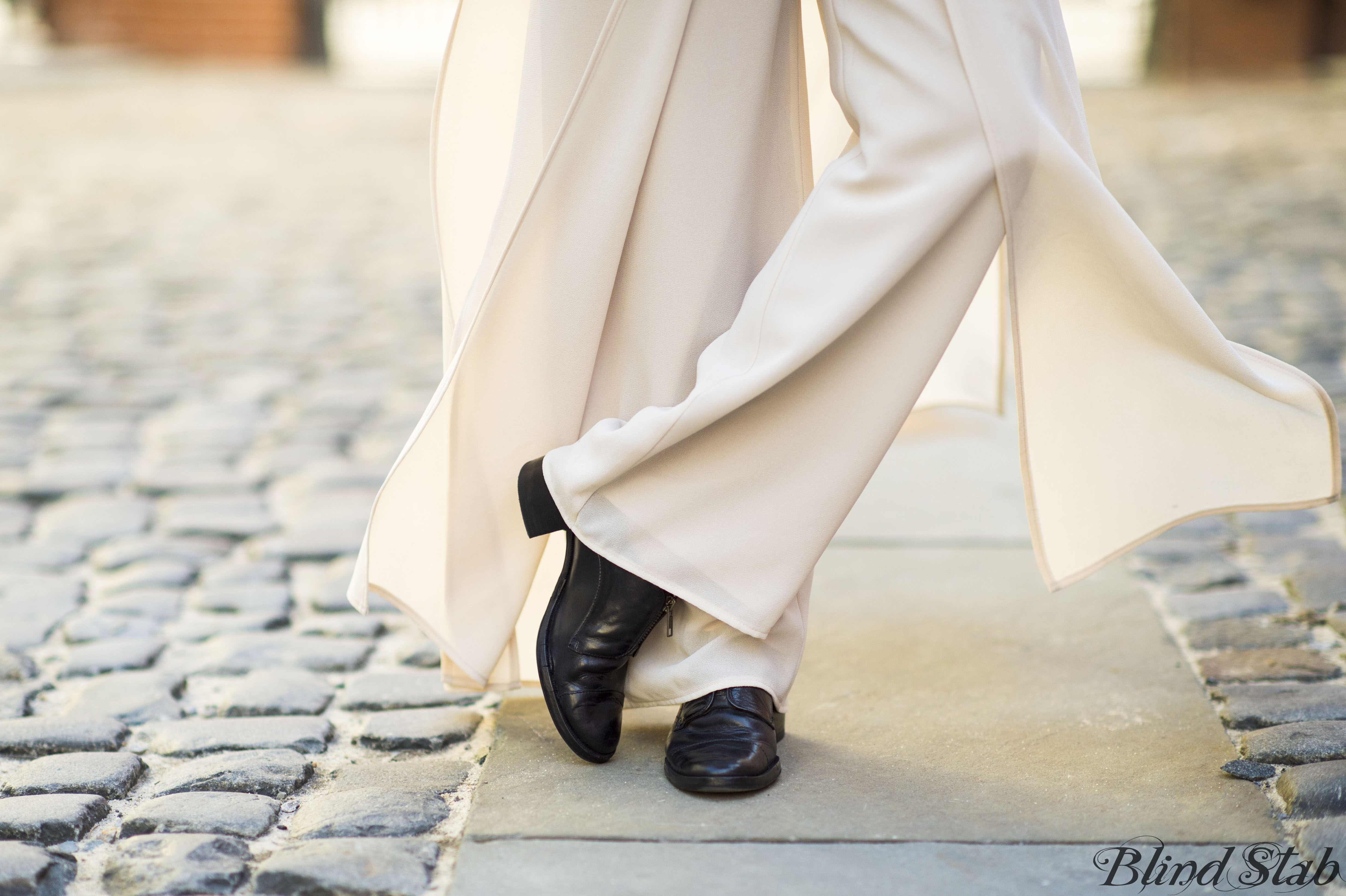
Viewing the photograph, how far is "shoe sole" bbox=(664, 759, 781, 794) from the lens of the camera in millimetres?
1637

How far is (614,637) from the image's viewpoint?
171 cm

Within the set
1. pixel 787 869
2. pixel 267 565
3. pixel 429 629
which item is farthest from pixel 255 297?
pixel 787 869

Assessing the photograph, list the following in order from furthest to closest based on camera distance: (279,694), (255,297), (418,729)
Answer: (255,297) < (279,694) < (418,729)

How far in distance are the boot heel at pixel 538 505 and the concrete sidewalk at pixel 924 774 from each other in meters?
0.33

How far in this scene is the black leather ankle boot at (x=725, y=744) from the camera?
1640 millimetres

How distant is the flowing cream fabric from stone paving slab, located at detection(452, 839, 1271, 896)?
0.28m

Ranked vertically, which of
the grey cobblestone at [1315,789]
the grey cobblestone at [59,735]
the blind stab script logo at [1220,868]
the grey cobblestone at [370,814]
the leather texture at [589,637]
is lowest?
the grey cobblestone at [59,735]

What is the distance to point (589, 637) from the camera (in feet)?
5.62

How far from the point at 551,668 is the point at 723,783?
0.88 feet

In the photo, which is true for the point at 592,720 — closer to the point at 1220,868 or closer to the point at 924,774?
the point at 924,774

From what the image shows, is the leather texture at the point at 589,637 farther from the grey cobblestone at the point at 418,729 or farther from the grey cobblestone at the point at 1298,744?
the grey cobblestone at the point at 1298,744

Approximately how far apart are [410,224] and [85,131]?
5.14 metres

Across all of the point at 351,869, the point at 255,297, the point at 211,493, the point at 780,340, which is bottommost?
the point at 255,297

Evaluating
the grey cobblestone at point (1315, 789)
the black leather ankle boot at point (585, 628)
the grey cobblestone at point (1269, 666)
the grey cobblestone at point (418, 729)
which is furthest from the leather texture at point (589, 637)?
the grey cobblestone at point (1269, 666)
